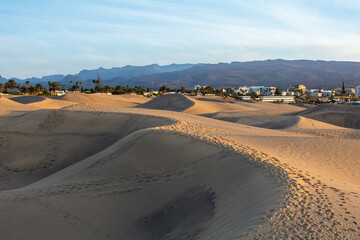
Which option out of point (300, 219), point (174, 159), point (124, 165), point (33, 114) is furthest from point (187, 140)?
point (33, 114)

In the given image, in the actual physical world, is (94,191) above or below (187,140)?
below

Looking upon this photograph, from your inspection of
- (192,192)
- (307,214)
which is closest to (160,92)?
(192,192)

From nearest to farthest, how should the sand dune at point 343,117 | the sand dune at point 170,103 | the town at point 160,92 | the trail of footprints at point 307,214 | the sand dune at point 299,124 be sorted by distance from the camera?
the trail of footprints at point 307,214 < the sand dune at point 299,124 < the sand dune at point 343,117 < the sand dune at point 170,103 < the town at point 160,92

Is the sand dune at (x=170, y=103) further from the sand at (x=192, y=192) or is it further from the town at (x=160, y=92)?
the sand at (x=192, y=192)

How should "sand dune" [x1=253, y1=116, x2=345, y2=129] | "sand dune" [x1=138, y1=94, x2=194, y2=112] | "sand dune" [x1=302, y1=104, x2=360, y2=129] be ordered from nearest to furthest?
"sand dune" [x1=253, y1=116, x2=345, y2=129]
"sand dune" [x1=302, y1=104, x2=360, y2=129]
"sand dune" [x1=138, y1=94, x2=194, y2=112]

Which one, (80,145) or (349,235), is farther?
(80,145)

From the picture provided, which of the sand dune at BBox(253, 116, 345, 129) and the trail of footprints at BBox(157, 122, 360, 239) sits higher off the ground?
the trail of footprints at BBox(157, 122, 360, 239)

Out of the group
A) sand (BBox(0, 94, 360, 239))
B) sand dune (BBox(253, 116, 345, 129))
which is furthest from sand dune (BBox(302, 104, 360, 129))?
sand (BBox(0, 94, 360, 239))

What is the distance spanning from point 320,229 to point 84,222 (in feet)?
18.5

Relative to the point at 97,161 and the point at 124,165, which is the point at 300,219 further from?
the point at 97,161

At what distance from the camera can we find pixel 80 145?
16.5 meters

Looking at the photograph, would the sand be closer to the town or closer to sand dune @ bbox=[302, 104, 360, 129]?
sand dune @ bbox=[302, 104, 360, 129]

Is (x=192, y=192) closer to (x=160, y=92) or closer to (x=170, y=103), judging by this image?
(x=170, y=103)

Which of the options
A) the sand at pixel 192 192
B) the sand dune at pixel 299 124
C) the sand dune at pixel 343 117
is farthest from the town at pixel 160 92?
the sand at pixel 192 192
